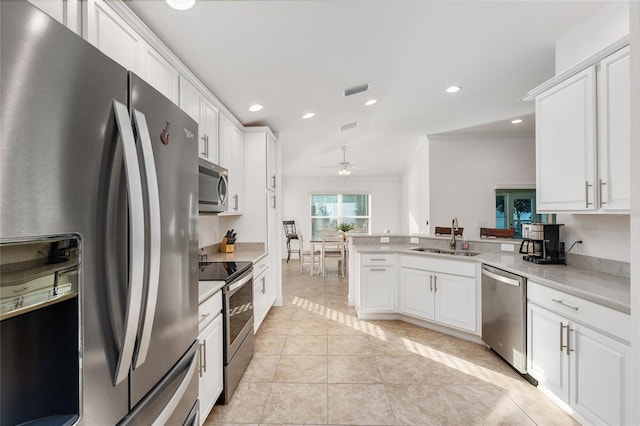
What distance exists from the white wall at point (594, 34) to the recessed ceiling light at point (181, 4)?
2.67 m

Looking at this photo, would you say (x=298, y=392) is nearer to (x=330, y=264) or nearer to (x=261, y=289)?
(x=261, y=289)

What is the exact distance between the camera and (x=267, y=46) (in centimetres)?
205

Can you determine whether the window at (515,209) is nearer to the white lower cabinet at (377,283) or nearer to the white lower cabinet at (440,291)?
the white lower cabinet at (440,291)

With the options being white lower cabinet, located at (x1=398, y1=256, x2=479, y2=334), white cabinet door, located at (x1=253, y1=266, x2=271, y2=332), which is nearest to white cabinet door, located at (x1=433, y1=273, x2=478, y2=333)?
white lower cabinet, located at (x1=398, y1=256, x2=479, y2=334)

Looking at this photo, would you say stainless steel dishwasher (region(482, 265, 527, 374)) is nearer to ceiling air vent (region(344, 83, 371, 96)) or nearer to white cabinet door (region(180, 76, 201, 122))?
ceiling air vent (region(344, 83, 371, 96))

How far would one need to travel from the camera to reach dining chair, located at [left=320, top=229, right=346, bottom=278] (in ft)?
19.5

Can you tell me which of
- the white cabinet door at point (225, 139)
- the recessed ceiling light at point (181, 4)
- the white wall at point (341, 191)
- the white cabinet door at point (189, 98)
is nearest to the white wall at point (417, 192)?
the white wall at point (341, 191)

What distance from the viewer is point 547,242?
2.45 metres

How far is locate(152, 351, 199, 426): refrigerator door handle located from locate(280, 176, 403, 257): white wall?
295 inches

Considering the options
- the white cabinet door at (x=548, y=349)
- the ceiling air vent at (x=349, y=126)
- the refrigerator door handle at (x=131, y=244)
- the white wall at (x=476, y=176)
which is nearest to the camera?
the refrigerator door handle at (x=131, y=244)

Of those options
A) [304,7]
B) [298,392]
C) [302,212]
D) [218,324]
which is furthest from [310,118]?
[302,212]

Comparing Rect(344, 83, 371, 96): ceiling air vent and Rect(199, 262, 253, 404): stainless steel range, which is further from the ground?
Rect(344, 83, 371, 96): ceiling air vent

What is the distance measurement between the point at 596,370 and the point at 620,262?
0.86 metres

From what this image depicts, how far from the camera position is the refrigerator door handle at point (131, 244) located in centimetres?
71
